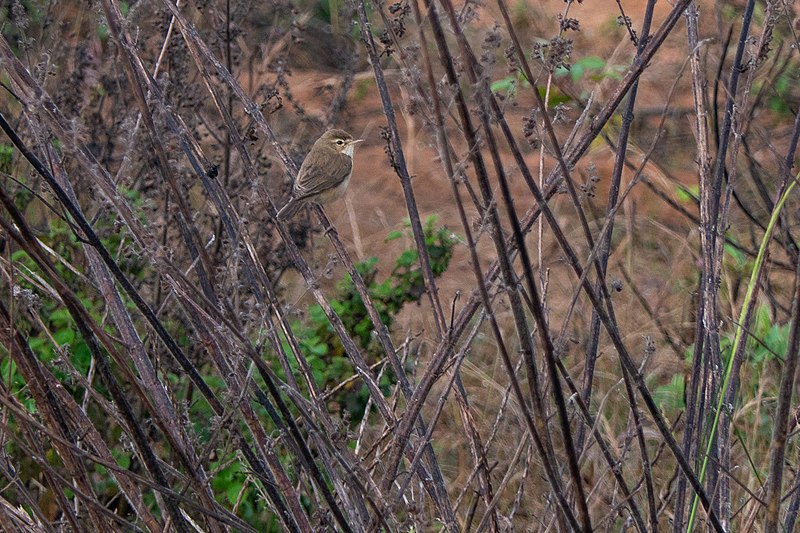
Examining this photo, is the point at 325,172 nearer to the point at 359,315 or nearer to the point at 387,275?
the point at 359,315

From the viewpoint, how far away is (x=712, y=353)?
7.28 ft

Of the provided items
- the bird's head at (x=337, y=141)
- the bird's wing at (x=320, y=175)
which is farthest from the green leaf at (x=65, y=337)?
the bird's head at (x=337, y=141)

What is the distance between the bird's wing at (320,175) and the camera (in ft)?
14.5

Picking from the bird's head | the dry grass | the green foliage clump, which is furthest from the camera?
the bird's head

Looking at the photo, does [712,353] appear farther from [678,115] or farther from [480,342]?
[678,115]

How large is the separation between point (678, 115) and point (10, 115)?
4859 millimetres

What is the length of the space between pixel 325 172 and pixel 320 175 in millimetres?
151

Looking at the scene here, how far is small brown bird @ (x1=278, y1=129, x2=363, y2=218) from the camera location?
14.6 ft

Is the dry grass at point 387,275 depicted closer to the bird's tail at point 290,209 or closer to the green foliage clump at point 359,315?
the green foliage clump at point 359,315

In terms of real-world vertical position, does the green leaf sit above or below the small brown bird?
below

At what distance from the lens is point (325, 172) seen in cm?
487

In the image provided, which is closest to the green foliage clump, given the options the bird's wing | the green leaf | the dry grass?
the dry grass

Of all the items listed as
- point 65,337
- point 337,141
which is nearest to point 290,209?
point 337,141

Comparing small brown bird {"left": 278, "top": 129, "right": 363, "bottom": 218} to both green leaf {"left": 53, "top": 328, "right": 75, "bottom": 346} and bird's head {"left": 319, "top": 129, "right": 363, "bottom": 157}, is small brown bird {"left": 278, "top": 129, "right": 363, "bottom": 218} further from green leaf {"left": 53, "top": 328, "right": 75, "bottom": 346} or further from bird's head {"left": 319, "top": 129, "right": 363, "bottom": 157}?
green leaf {"left": 53, "top": 328, "right": 75, "bottom": 346}
